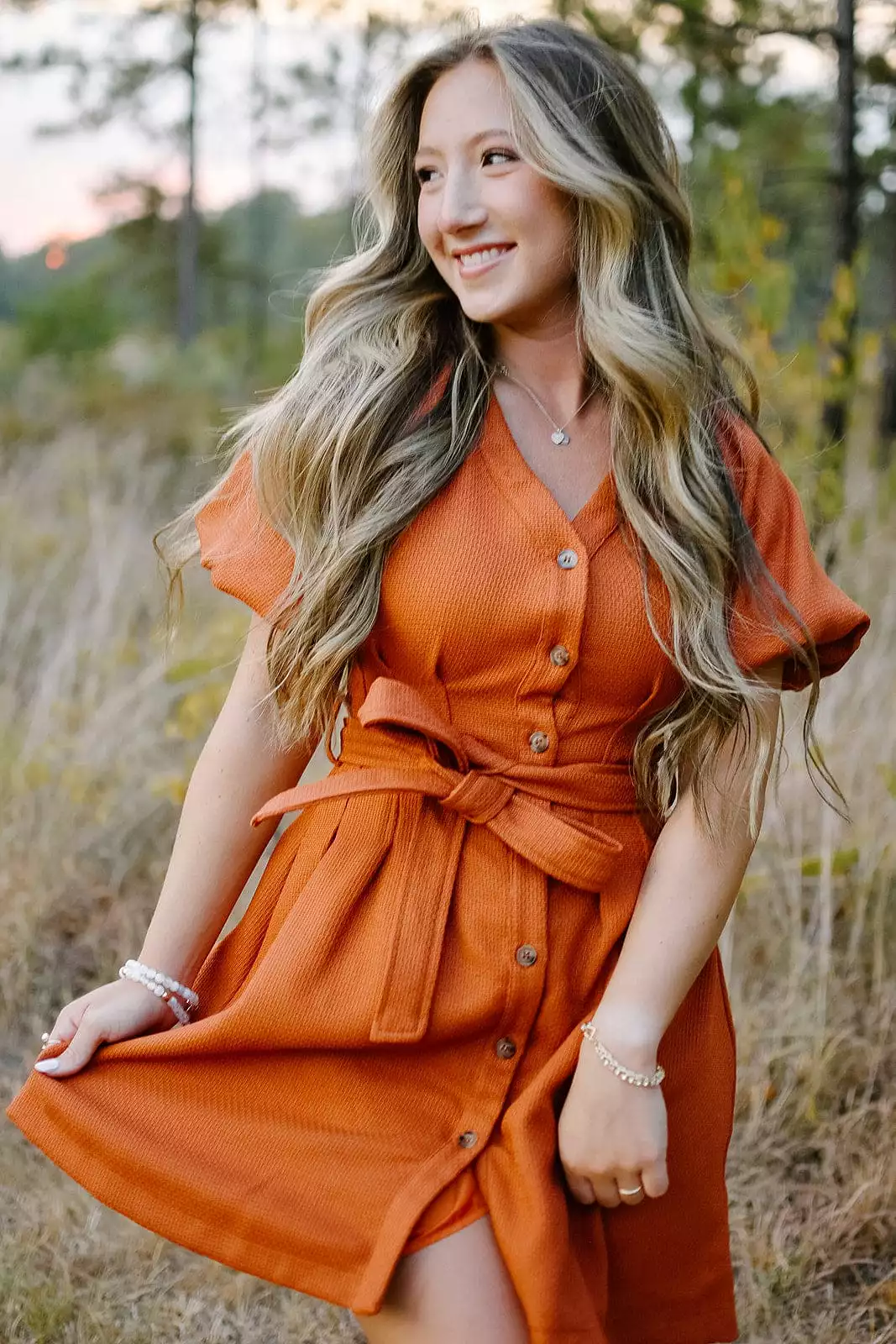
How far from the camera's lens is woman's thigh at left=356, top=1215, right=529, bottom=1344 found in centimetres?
149

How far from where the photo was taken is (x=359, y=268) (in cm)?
192

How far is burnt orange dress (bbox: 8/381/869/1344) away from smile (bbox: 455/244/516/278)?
192mm

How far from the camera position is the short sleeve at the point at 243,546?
5.68 ft

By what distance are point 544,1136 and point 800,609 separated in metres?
0.73

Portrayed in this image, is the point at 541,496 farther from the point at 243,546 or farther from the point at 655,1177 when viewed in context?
the point at 655,1177

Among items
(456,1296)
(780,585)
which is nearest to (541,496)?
(780,585)

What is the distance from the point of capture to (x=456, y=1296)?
1494 millimetres

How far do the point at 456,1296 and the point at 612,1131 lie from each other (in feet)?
0.84

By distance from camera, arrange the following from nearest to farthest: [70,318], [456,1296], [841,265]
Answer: [456,1296] < [841,265] < [70,318]

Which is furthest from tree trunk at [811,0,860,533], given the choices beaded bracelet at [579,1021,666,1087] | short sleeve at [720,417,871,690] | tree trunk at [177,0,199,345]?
tree trunk at [177,0,199,345]

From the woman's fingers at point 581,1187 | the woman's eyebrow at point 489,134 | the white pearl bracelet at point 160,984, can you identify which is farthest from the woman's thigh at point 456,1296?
the woman's eyebrow at point 489,134

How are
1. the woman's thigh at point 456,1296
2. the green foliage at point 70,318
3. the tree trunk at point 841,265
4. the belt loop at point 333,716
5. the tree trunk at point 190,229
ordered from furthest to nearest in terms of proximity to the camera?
the green foliage at point 70,318, the tree trunk at point 190,229, the tree trunk at point 841,265, the belt loop at point 333,716, the woman's thigh at point 456,1296

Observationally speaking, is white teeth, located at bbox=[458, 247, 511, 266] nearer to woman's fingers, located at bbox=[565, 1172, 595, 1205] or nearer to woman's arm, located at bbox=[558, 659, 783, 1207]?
woman's arm, located at bbox=[558, 659, 783, 1207]

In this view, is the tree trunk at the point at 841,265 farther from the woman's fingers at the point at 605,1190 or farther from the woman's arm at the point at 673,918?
the woman's fingers at the point at 605,1190
